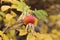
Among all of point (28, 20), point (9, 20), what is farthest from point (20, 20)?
point (9, 20)

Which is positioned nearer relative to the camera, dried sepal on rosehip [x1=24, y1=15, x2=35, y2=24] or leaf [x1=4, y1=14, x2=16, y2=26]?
dried sepal on rosehip [x1=24, y1=15, x2=35, y2=24]

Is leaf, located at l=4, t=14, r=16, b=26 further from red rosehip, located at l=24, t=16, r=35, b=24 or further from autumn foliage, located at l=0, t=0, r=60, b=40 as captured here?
red rosehip, located at l=24, t=16, r=35, b=24

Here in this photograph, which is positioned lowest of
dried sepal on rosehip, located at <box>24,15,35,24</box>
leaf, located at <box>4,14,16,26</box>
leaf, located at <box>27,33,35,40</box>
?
leaf, located at <box>27,33,35,40</box>

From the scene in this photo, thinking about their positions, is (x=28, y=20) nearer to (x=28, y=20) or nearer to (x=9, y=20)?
(x=28, y=20)

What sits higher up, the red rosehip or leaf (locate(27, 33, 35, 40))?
the red rosehip

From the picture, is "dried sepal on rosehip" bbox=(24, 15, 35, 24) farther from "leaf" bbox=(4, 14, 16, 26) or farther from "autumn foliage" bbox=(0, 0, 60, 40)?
"leaf" bbox=(4, 14, 16, 26)

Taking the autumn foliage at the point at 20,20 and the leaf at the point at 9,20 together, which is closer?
the autumn foliage at the point at 20,20

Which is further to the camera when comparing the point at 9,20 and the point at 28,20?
the point at 9,20

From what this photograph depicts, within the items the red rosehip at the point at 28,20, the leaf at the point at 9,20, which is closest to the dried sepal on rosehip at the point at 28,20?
the red rosehip at the point at 28,20

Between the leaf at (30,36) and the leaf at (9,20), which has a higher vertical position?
the leaf at (9,20)

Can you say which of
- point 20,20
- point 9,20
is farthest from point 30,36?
point 9,20

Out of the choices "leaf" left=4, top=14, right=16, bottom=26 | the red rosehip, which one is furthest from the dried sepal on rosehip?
"leaf" left=4, top=14, right=16, bottom=26

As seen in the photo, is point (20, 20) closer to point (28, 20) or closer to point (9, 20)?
point (28, 20)

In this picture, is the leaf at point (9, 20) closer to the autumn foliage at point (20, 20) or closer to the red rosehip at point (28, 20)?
the autumn foliage at point (20, 20)
